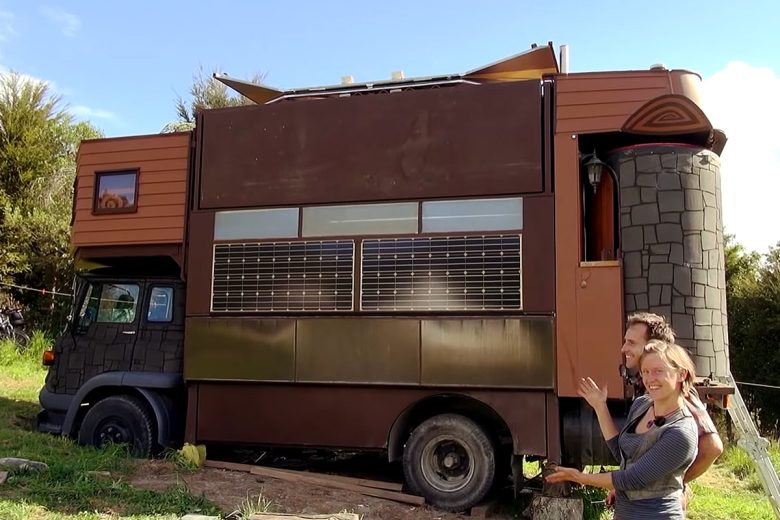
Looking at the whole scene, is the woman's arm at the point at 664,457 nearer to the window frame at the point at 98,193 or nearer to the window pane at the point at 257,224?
the window pane at the point at 257,224

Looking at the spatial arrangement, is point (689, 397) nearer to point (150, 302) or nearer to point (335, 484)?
point (335, 484)

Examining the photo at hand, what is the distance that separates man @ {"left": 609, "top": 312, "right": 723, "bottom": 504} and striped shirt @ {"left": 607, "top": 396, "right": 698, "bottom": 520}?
3.8 inches

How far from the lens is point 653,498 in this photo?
8.89 feet

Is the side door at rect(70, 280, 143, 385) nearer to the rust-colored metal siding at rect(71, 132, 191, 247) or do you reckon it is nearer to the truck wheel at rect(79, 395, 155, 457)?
the truck wheel at rect(79, 395, 155, 457)

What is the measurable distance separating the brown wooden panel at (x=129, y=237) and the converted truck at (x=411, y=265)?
23mm

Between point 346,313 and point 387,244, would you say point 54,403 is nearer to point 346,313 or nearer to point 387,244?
point 346,313

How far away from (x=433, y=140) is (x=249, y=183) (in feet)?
6.47

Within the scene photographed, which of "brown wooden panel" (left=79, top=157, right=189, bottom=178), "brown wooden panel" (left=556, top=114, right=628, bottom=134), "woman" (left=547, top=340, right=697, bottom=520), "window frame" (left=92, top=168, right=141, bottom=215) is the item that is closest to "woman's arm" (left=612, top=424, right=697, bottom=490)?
"woman" (left=547, top=340, right=697, bottom=520)

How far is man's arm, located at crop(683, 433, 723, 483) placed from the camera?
2707 mm

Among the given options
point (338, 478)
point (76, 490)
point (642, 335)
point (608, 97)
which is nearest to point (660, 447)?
point (642, 335)

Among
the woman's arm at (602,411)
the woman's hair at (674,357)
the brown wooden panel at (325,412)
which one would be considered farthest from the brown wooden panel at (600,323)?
the woman's hair at (674,357)

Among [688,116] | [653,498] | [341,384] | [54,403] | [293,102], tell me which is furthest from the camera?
[54,403]

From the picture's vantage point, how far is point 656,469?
263 centimetres

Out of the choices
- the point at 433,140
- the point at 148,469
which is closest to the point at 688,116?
the point at 433,140
